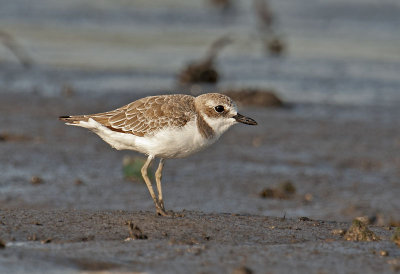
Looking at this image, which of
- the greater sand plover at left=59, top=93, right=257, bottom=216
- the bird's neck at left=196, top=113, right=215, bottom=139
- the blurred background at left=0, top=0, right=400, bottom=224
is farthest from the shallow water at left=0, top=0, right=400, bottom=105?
the bird's neck at left=196, top=113, right=215, bottom=139

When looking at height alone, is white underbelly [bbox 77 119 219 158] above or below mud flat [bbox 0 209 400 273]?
above

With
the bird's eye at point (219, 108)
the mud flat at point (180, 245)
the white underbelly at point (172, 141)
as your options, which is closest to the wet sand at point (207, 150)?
the mud flat at point (180, 245)

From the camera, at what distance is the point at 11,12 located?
26797mm

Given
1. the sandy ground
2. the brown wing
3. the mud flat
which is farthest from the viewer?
the brown wing

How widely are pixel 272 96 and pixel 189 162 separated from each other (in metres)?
3.74

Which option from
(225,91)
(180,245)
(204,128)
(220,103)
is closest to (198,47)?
(225,91)

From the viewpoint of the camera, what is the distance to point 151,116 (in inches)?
317

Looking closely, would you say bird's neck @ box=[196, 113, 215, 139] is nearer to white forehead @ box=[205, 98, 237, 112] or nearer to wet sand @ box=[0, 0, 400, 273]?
white forehead @ box=[205, 98, 237, 112]

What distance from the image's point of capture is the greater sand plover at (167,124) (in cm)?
781

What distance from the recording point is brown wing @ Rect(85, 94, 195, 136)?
788 cm

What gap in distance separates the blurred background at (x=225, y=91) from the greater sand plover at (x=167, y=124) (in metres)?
2.34

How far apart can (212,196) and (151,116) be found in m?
3.24

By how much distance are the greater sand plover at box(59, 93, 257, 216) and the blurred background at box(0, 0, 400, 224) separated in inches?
92.1

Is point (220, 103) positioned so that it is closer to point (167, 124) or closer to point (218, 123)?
point (218, 123)
